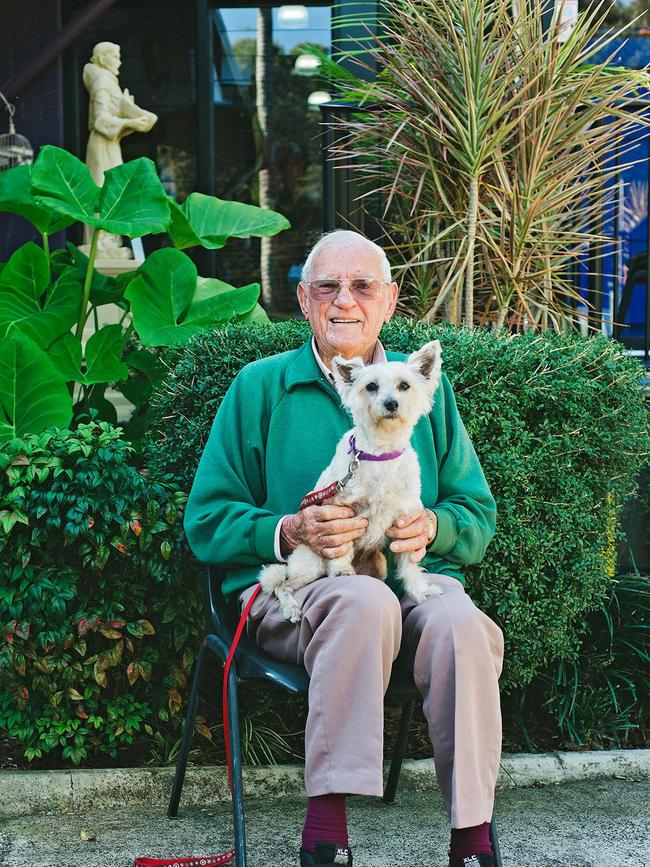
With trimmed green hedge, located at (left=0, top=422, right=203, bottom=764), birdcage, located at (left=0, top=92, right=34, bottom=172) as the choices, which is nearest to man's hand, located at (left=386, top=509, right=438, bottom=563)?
trimmed green hedge, located at (left=0, top=422, right=203, bottom=764)

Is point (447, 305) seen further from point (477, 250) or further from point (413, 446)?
point (413, 446)

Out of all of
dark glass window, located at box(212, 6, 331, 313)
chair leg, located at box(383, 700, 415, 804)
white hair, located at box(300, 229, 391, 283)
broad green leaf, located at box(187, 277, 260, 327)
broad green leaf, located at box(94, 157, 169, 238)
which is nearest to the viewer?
white hair, located at box(300, 229, 391, 283)

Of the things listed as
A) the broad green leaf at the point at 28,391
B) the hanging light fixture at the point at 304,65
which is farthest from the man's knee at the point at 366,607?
the hanging light fixture at the point at 304,65

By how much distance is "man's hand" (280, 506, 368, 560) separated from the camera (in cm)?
250

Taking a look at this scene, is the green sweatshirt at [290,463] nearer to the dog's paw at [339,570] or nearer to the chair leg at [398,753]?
the dog's paw at [339,570]

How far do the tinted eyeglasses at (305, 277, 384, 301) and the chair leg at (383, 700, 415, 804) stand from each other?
125 cm

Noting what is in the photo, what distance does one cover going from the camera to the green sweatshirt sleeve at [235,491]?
8.92ft

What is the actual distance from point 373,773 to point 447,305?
9.53 feet

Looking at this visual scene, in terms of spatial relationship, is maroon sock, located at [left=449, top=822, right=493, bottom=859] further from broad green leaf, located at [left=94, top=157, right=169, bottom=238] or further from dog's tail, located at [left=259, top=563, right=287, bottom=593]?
broad green leaf, located at [left=94, top=157, right=169, bottom=238]

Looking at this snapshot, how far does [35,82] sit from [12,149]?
0.88m

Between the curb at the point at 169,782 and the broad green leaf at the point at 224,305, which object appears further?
the broad green leaf at the point at 224,305

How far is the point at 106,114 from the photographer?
6.82 meters

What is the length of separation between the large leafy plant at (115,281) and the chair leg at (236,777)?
5.57 ft

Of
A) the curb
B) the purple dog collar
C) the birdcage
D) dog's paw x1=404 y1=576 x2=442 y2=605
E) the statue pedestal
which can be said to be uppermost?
the birdcage
